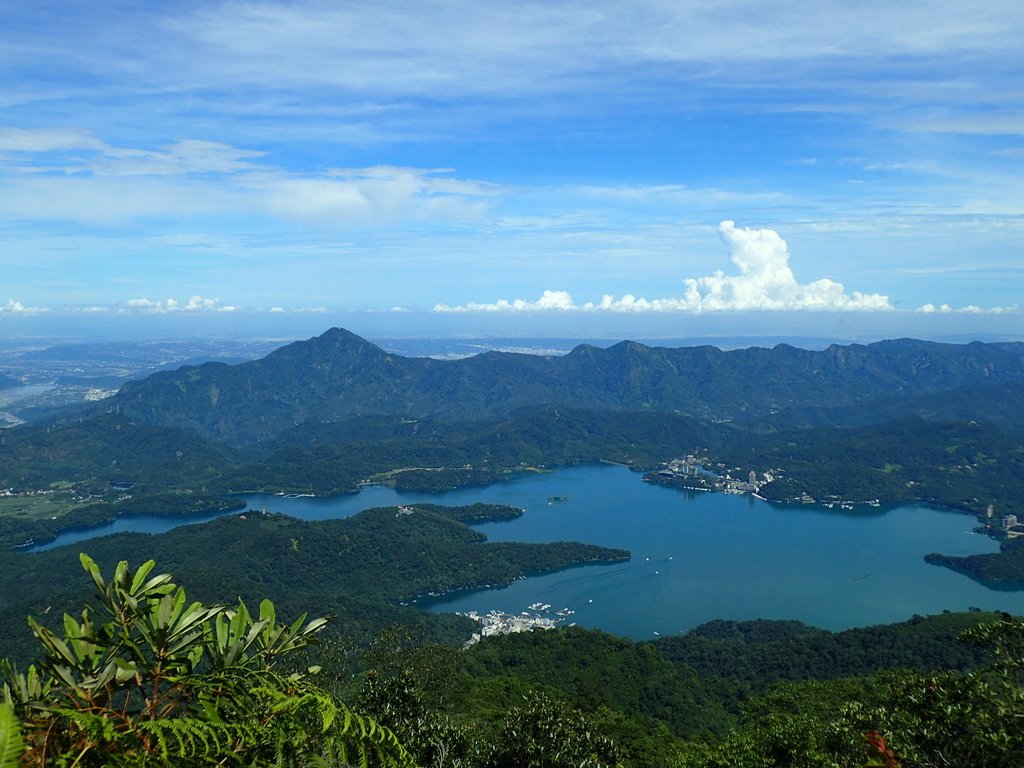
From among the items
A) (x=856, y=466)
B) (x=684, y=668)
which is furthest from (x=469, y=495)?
(x=684, y=668)

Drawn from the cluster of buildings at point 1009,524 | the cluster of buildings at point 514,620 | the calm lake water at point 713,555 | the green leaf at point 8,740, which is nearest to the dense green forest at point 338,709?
the green leaf at point 8,740

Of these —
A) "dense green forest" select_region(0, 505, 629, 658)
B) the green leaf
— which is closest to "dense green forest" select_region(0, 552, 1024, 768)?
the green leaf

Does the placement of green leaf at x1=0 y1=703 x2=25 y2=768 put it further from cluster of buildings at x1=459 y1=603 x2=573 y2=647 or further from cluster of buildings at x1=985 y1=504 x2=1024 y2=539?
cluster of buildings at x1=985 y1=504 x2=1024 y2=539

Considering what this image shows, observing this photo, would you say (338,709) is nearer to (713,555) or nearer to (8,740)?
(8,740)

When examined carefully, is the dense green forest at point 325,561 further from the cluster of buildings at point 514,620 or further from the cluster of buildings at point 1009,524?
the cluster of buildings at point 1009,524

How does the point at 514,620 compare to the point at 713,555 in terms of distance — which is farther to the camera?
the point at 713,555

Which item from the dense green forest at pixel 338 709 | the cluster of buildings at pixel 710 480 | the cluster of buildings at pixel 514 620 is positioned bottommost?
the cluster of buildings at pixel 514 620

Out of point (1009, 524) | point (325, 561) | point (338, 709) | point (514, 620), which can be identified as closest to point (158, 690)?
point (338, 709)

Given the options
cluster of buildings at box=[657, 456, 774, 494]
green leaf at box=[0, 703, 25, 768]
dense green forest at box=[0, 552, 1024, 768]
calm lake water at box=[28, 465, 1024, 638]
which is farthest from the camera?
cluster of buildings at box=[657, 456, 774, 494]

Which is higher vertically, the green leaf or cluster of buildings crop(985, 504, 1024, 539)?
the green leaf
